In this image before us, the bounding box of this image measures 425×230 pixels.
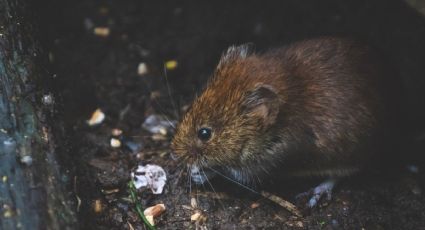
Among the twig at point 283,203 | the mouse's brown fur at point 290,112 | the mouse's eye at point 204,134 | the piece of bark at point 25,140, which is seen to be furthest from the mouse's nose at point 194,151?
the piece of bark at point 25,140

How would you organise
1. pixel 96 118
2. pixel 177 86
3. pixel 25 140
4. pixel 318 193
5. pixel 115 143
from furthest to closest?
1. pixel 177 86
2. pixel 96 118
3. pixel 115 143
4. pixel 318 193
5. pixel 25 140

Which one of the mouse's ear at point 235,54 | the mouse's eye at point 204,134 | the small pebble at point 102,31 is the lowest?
the mouse's eye at point 204,134

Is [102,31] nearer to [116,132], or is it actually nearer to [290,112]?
[116,132]

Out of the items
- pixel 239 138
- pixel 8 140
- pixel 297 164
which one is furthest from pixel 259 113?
pixel 8 140

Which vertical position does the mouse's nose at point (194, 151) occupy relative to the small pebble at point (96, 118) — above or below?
below

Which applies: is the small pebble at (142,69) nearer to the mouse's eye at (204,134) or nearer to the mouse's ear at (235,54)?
the mouse's ear at (235,54)

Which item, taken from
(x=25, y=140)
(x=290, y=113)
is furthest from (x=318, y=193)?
(x=25, y=140)

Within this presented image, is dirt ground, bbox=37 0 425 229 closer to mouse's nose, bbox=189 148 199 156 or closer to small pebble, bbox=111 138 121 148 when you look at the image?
small pebble, bbox=111 138 121 148
